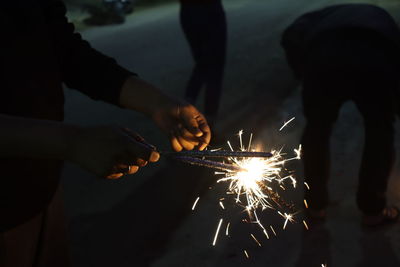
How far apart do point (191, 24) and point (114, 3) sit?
8.90m

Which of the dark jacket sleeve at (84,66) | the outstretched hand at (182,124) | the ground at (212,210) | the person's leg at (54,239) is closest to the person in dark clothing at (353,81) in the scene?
the ground at (212,210)

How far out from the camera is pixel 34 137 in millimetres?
1297

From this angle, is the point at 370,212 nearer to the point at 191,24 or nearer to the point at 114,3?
the point at 191,24

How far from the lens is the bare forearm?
128 cm

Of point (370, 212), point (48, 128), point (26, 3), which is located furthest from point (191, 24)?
point (48, 128)

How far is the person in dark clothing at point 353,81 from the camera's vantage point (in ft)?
8.79

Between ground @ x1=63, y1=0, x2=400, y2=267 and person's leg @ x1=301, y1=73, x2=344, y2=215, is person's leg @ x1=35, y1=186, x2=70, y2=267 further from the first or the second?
person's leg @ x1=301, y1=73, x2=344, y2=215

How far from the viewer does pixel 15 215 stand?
5.17 ft

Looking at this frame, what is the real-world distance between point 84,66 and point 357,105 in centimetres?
173

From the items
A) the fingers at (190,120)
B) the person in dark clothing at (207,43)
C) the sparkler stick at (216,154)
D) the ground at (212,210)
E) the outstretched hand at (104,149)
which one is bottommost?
the ground at (212,210)

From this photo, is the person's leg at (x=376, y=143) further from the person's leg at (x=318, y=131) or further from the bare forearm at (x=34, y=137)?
the bare forearm at (x=34, y=137)

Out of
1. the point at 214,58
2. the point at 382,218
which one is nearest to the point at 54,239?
the point at 382,218

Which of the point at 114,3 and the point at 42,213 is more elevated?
the point at 42,213

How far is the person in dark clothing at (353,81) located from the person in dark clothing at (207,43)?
71.0 inches
